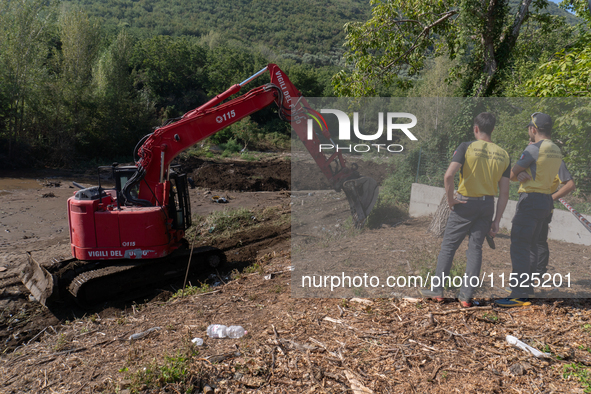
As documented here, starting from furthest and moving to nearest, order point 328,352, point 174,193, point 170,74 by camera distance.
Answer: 1. point 170,74
2. point 174,193
3. point 328,352

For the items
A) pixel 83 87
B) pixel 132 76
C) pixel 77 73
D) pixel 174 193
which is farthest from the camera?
pixel 132 76

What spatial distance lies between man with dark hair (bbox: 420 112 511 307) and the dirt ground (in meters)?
0.37

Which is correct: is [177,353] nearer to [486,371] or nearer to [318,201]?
[486,371]

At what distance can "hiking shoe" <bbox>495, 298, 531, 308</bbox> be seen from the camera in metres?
4.66

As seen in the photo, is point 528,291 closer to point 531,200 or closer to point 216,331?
point 531,200

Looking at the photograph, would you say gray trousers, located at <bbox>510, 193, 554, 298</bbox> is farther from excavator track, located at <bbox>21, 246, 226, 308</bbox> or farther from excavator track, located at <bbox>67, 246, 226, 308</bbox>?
excavator track, located at <bbox>67, 246, 226, 308</bbox>

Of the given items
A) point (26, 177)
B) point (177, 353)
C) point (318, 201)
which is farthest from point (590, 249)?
point (26, 177)

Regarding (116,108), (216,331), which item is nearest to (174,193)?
(216,331)

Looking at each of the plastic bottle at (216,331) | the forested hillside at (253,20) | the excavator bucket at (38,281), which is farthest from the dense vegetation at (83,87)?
the forested hillside at (253,20)

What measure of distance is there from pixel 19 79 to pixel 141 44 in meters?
23.6

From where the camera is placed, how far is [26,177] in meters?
17.2

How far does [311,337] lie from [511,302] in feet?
7.97

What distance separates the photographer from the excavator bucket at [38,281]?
6.06m

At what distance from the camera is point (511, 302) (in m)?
4.68
